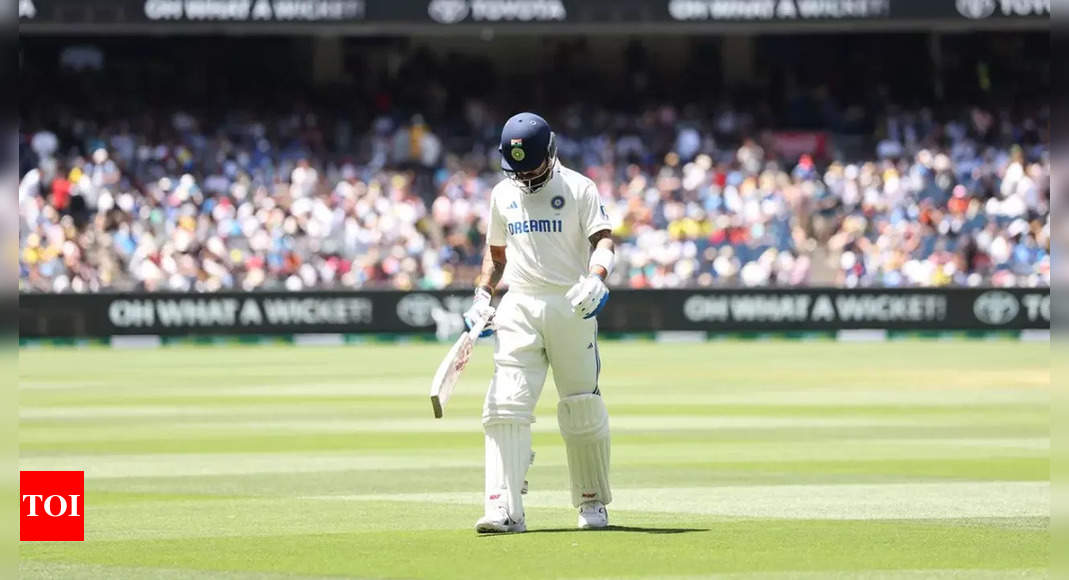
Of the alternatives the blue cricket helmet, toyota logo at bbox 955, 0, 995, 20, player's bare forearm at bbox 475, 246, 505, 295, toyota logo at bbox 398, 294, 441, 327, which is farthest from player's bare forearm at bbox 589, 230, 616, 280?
toyota logo at bbox 955, 0, 995, 20

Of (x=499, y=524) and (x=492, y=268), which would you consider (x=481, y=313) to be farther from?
(x=499, y=524)

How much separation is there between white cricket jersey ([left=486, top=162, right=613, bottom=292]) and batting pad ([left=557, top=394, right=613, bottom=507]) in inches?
21.1

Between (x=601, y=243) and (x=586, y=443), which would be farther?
(x=586, y=443)

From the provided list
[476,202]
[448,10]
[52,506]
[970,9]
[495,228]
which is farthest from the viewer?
[970,9]

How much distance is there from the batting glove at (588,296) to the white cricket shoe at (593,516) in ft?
3.25

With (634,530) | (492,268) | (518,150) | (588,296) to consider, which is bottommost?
(634,530)

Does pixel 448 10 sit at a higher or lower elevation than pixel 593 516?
higher

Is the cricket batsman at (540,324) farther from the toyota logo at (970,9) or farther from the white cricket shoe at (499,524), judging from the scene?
the toyota logo at (970,9)

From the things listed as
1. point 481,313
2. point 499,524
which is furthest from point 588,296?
point 499,524

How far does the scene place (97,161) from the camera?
3022 centimetres

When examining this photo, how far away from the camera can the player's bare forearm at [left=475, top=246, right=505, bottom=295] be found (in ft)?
26.1

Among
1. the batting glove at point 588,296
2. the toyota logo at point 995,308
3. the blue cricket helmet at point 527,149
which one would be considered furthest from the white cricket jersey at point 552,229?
the toyota logo at point 995,308

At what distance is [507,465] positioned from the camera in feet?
24.4

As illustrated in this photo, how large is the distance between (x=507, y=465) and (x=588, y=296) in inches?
33.9
